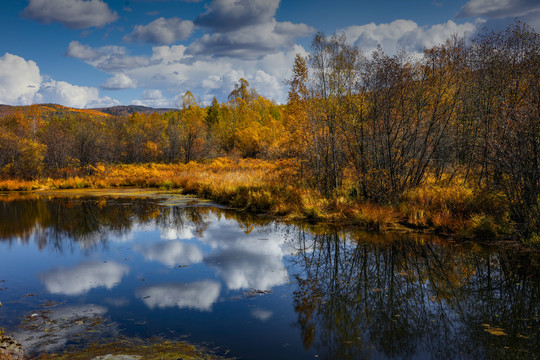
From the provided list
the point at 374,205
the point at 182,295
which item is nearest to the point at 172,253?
the point at 182,295

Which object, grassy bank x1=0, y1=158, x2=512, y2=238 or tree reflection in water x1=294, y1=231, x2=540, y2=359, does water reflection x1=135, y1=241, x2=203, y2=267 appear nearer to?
tree reflection in water x1=294, y1=231, x2=540, y2=359

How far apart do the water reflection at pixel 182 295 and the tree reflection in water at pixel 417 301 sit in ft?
5.73

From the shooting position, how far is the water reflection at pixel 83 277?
798 cm

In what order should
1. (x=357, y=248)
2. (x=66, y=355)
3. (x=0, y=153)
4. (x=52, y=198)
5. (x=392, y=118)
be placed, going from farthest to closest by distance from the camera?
(x=0, y=153)
(x=52, y=198)
(x=392, y=118)
(x=357, y=248)
(x=66, y=355)

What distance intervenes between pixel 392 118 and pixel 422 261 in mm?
6762

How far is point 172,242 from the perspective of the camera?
1226 cm

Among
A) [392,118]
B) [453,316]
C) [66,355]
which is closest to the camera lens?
[66,355]

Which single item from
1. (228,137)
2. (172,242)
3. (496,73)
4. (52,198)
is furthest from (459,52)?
(228,137)

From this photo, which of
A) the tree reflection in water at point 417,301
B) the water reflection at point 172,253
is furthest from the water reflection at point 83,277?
the tree reflection in water at point 417,301

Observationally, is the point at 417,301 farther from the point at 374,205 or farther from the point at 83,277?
the point at 83,277

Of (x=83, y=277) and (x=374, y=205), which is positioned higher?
(x=374, y=205)

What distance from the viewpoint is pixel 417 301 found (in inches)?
269

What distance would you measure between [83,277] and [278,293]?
478 cm

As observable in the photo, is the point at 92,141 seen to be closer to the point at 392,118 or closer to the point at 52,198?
the point at 52,198
